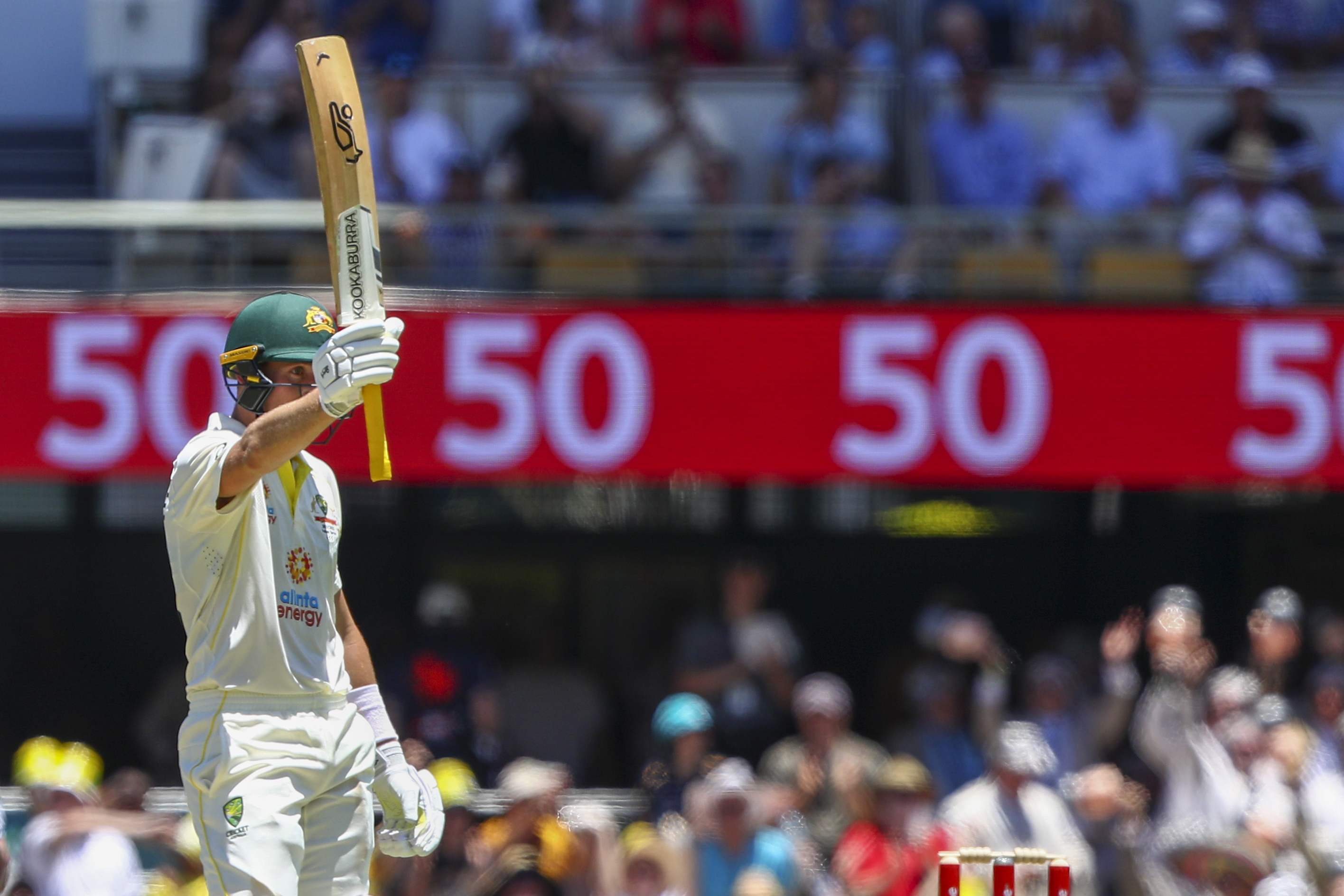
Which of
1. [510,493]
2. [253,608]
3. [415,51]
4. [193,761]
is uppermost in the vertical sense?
[415,51]

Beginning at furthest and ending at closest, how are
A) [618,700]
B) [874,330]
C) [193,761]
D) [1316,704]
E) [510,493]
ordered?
[510,493]
[618,700]
[874,330]
[1316,704]
[193,761]

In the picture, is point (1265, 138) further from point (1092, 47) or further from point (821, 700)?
point (821, 700)

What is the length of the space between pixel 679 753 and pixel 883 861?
1.06 m

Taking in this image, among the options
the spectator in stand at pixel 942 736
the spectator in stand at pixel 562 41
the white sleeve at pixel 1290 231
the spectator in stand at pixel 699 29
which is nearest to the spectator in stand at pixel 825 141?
the spectator in stand at pixel 699 29

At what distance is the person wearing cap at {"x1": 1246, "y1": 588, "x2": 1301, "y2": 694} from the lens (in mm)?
8688

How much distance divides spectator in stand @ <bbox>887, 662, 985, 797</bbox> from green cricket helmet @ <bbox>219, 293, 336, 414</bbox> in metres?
4.97

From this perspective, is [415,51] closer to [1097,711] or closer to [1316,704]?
[1097,711]

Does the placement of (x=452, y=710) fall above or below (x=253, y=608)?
below

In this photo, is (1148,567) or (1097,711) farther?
(1148,567)

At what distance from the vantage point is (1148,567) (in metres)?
11.2

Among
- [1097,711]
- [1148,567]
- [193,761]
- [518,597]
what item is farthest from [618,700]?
[193,761]

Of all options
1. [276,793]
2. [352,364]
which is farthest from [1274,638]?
[352,364]

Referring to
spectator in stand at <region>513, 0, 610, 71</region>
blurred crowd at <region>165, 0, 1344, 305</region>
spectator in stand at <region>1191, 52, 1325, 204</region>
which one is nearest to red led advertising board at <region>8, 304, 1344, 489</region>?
blurred crowd at <region>165, 0, 1344, 305</region>

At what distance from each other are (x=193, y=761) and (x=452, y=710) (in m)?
4.55
